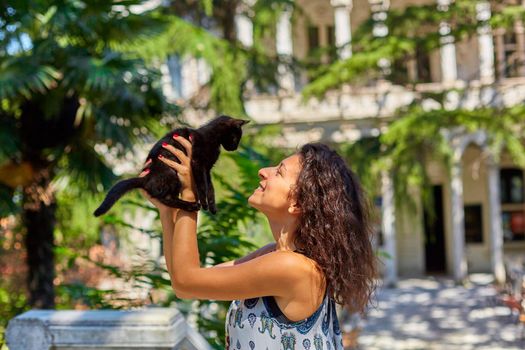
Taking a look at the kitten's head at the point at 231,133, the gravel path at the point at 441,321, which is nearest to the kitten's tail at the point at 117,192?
the kitten's head at the point at 231,133

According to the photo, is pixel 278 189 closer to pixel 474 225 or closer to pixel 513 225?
pixel 474 225

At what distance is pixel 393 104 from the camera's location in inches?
648

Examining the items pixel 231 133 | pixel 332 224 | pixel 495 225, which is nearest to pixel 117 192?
pixel 231 133

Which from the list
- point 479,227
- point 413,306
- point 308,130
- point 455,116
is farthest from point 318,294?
point 479,227

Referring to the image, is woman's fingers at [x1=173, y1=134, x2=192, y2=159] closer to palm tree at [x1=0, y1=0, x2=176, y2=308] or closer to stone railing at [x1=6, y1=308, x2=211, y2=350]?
stone railing at [x1=6, y1=308, x2=211, y2=350]

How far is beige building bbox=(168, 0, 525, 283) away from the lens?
15406mm

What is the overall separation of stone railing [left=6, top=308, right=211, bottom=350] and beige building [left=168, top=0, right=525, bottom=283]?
33.6 feet

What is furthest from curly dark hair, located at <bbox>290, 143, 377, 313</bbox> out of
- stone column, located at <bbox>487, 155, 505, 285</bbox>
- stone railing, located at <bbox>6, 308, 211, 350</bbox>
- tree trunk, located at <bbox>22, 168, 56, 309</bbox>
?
stone column, located at <bbox>487, 155, 505, 285</bbox>

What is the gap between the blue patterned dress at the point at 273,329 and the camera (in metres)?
1.91

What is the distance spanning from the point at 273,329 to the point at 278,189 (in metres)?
Answer: 0.40

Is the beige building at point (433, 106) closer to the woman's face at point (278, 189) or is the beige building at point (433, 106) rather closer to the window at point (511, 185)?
the window at point (511, 185)

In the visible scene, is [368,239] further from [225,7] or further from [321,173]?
[225,7]

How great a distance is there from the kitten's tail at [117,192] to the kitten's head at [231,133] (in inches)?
10.5

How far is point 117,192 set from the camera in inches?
74.5
